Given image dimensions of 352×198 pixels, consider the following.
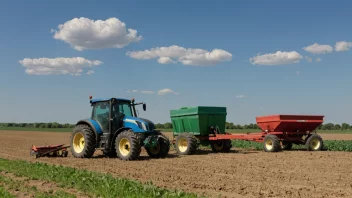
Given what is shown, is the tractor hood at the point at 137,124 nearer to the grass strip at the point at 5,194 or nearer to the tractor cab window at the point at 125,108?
the tractor cab window at the point at 125,108

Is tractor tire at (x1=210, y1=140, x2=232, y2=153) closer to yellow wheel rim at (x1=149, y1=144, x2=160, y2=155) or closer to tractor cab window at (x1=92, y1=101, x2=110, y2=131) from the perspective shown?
yellow wheel rim at (x1=149, y1=144, x2=160, y2=155)

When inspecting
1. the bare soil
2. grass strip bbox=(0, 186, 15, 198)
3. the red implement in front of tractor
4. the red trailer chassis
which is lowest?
grass strip bbox=(0, 186, 15, 198)

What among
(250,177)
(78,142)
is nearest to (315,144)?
(250,177)

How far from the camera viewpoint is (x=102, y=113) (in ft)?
50.0

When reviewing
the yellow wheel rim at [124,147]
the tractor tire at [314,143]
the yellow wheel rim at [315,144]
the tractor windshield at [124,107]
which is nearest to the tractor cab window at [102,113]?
the tractor windshield at [124,107]

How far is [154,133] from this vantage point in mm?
15062

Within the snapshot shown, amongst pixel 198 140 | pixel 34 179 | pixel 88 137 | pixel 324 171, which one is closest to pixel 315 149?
pixel 198 140

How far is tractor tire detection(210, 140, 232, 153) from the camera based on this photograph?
1852cm

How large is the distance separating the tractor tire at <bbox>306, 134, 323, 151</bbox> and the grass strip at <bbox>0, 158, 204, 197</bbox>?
483 inches

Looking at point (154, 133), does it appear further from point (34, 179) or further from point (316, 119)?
point (316, 119)

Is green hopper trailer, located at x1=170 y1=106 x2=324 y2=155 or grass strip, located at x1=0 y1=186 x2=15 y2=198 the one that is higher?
green hopper trailer, located at x1=170 y1=106 x2=324 y2=155

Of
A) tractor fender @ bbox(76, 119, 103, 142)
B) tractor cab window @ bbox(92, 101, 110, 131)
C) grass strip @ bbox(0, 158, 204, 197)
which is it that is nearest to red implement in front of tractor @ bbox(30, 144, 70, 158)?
tractor fender @ bbox(76, 119, 103, 142)

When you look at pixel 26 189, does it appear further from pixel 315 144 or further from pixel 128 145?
pixel 315 144

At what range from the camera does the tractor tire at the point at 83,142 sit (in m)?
14.9
